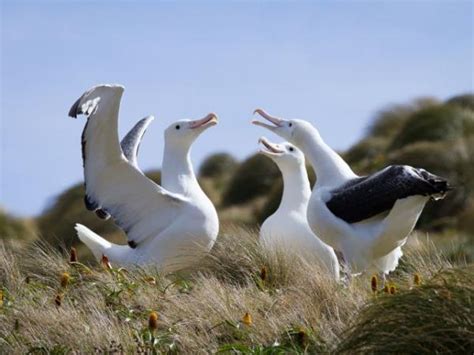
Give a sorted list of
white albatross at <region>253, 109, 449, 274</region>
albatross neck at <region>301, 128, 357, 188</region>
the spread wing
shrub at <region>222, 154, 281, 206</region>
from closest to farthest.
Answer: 1. white albatross at <region>253, 109, 449, 274</region>
2. albatross neck at <region>301, 128, 357, 188</region>
3. the spread wing
4. shrub at <region>222, 154, 281, 206</region>

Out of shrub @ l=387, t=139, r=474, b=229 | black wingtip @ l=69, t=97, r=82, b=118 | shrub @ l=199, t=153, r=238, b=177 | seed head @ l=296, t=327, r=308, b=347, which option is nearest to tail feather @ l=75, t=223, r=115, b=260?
black wingtip @ l=69, t=97, r=82, b=118

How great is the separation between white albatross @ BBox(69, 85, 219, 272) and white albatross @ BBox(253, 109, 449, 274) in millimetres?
1037

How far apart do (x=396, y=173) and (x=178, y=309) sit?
1823 mm

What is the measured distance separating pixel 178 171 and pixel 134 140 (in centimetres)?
81

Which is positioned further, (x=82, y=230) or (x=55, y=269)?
(x=82, y=230)

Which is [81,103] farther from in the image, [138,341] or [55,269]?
[138,341]

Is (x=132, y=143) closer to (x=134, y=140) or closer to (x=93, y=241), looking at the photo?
(x=134, y=140)

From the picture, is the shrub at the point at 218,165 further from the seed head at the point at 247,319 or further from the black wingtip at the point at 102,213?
the seed head at the point at 247,319

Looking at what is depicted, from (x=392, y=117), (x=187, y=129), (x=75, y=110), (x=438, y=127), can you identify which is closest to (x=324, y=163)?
(x=187, y=129)

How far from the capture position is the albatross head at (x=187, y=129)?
9.47 meters

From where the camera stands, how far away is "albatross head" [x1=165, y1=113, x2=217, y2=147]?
31.1 feet

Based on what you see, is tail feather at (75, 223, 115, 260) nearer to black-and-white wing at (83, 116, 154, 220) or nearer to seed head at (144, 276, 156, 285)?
black-and-white wing at (83, 116, 154, 220)

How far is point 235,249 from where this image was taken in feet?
28.5

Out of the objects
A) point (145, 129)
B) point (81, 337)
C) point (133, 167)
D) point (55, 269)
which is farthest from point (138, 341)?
point (145, 129)
